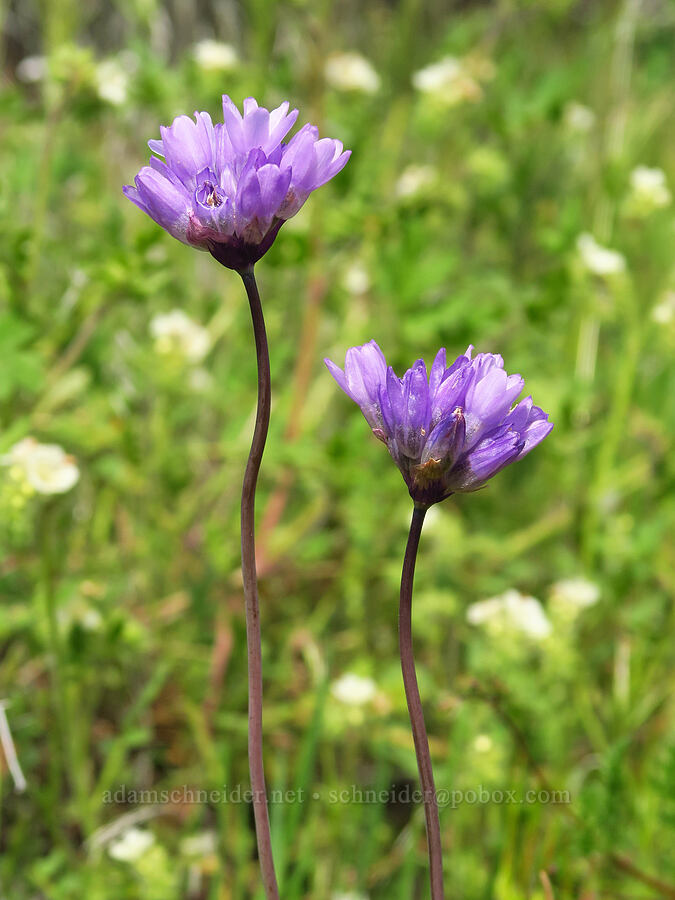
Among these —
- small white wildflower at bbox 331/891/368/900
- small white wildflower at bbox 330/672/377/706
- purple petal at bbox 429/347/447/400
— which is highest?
small white wildflower at bbox 330/672/377/706

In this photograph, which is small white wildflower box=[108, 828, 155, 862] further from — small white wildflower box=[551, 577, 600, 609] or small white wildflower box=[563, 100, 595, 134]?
small white wildflower box=[563, 100, 595, 134]

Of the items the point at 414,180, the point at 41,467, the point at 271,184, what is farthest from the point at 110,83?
the point at 271,184

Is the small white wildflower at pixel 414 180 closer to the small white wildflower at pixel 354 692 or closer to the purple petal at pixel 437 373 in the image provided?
the small white wildflower at pixel 354 692

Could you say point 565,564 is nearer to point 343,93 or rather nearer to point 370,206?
point 370,206

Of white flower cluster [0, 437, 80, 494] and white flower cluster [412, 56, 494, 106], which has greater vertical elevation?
white flower cluster [412, 56, 494, 106]

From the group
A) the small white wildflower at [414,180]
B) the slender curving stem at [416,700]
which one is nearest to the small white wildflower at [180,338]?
the small white wildflower at [414,180]

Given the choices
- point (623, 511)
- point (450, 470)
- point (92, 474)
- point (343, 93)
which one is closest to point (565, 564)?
point (623, 511)

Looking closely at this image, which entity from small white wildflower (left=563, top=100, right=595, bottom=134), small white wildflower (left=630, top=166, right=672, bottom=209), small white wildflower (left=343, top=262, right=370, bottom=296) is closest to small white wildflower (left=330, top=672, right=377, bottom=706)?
small white wildflower (left=343, top=262, right=370, bottom=296)
